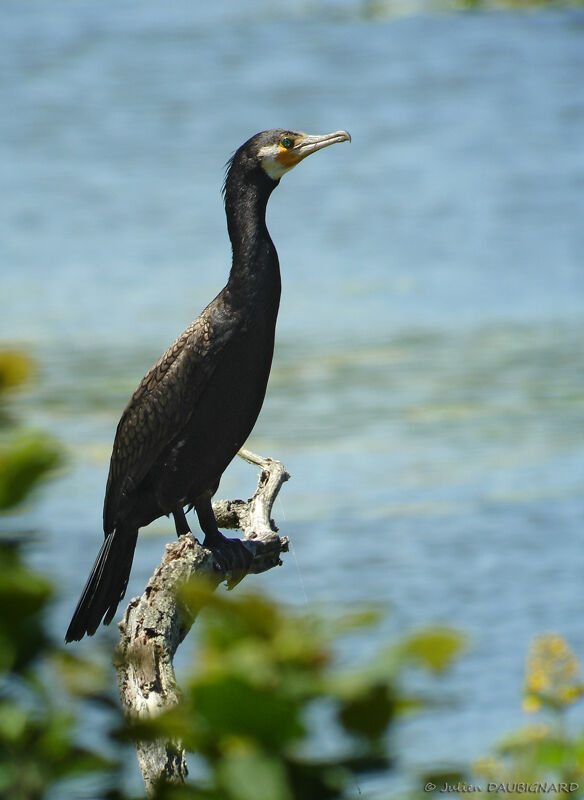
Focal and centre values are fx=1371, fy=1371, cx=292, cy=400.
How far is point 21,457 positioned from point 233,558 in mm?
2991

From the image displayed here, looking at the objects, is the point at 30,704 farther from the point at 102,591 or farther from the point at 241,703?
the point at 102,591

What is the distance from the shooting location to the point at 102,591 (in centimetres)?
400

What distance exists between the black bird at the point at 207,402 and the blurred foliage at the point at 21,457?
2933 mm

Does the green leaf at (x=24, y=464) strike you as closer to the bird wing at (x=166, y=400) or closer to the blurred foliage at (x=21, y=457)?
the blurred foliage at (x=21, y=457)

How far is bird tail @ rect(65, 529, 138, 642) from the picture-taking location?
400 centimetres

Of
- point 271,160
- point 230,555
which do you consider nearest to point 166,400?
point 230,555

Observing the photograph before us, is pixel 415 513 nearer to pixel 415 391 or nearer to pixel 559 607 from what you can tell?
pixel 559 607

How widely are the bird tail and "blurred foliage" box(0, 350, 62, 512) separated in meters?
3.15

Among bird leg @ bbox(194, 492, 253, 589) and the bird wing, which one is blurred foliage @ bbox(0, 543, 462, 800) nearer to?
bird leg @ bbox(194, 492, 253, 589)

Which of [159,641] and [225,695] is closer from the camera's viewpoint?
[225,695]

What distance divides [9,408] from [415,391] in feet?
53.8

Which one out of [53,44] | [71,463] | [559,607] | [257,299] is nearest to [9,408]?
[71,463]

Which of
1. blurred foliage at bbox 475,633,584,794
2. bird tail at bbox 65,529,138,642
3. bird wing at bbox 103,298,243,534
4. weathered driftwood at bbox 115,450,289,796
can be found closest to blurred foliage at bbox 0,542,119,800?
blurred foliage at bbox 475,633,584,794

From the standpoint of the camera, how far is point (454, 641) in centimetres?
80
